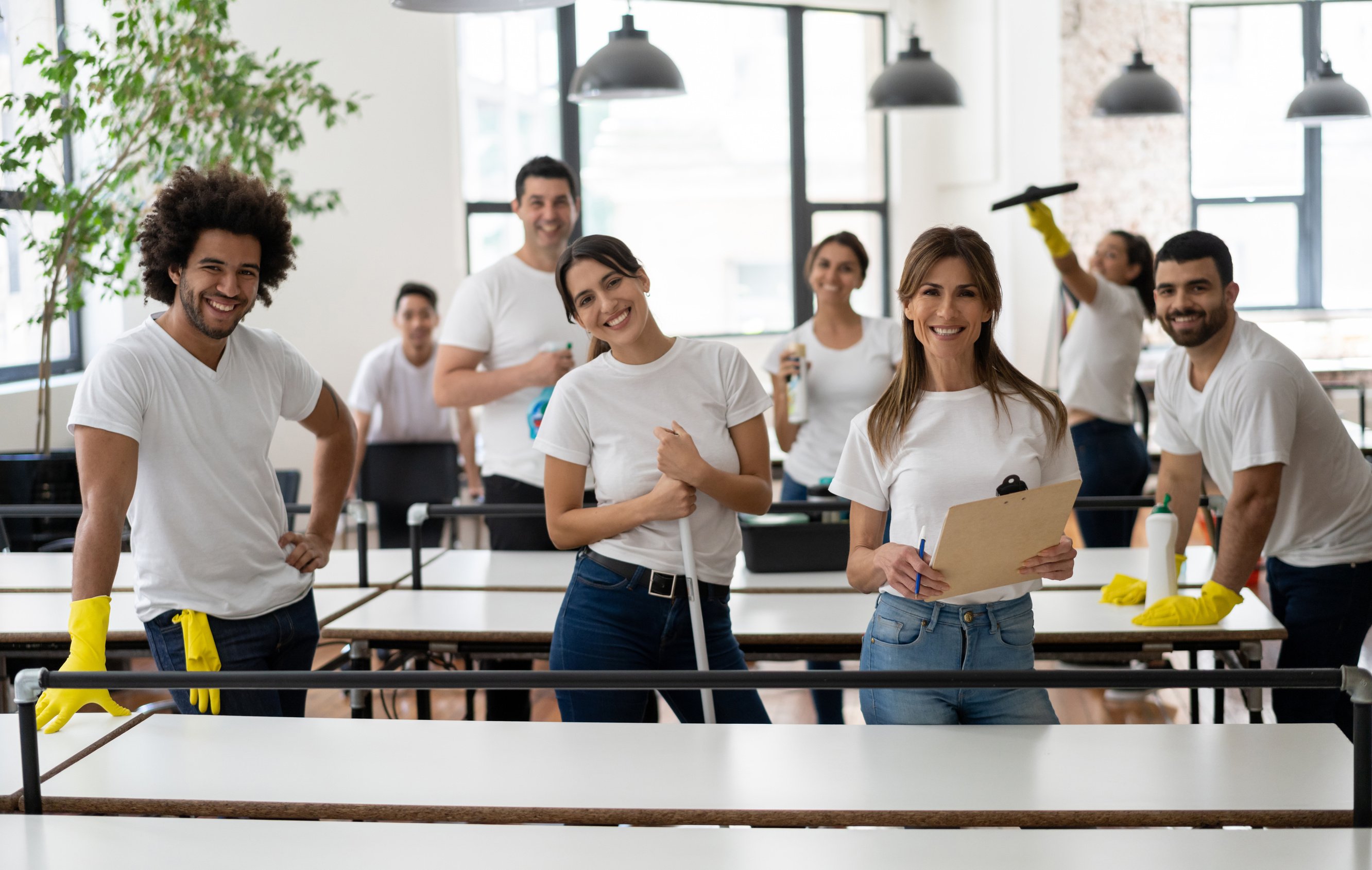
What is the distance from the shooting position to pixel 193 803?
5.40ft

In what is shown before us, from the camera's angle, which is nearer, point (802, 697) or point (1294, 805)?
point (1294, 805)

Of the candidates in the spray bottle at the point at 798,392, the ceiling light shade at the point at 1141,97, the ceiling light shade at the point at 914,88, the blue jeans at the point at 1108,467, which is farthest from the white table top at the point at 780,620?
the ceiling light shade at the point at 1141,97

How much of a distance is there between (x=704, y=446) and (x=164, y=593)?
93 cm

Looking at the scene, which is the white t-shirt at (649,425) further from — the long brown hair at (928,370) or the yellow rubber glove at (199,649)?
the yellow rubber glove at (199,649)

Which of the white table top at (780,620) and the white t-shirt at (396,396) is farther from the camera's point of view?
the white t-shirt at (396,396)

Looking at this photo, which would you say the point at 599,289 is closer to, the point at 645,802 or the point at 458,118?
the point at 645,802

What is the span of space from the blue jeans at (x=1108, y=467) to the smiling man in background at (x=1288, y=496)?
1522mm

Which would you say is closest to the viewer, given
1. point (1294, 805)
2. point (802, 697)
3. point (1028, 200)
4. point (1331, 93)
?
point (1294, 805)

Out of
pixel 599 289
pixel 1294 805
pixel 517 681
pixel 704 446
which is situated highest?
pixel 599 289

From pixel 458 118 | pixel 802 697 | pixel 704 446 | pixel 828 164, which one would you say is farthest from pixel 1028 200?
pixel 828 164

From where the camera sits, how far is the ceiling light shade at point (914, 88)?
5785 mm

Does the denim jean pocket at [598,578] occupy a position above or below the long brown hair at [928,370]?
below

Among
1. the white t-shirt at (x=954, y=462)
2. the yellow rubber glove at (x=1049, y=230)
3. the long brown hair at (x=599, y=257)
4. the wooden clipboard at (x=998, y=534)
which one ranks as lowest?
the wooden clipboard at (x=998, y=534)

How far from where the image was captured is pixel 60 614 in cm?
284
